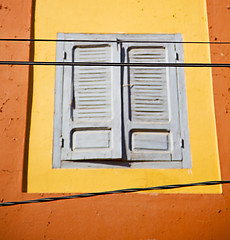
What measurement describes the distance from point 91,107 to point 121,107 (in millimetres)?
336

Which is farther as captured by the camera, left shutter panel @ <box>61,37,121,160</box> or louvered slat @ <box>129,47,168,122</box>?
louvered slat @ <box>129,47,168,122</box>

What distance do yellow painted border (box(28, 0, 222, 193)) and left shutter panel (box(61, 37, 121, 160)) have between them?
18 centimetres

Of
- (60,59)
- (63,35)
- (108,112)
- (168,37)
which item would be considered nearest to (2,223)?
(108,112)

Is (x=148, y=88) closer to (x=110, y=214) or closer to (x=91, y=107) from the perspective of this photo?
(x=91, y=107)

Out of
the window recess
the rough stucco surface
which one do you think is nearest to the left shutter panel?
the window recess

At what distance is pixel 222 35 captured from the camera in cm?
494

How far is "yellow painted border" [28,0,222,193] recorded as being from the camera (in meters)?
4.36

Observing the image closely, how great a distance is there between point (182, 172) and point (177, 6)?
206 cm

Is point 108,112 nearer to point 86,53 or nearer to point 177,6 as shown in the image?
point 86,53

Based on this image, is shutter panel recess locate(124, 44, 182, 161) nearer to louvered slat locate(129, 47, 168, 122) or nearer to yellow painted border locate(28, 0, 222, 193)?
louvered slat locate(129, 47, 168, 122)

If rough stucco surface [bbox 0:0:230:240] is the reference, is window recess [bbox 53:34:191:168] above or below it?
above

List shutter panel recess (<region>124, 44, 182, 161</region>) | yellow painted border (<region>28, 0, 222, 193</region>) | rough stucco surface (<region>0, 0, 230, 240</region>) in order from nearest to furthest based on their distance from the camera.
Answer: rough stucco surface (<region>0, 0, 230, 240</region>) → yellow painted border (<region>28, 0, 222, 193</region>) → shutter panel recess (<region>124, 44, 182, 161</region>)

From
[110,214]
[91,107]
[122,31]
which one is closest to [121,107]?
[91,107]

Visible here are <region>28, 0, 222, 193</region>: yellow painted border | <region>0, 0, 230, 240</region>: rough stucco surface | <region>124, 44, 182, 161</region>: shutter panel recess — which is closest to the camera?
<region>0, 0, 230, 240</region>: rough stucco surface
